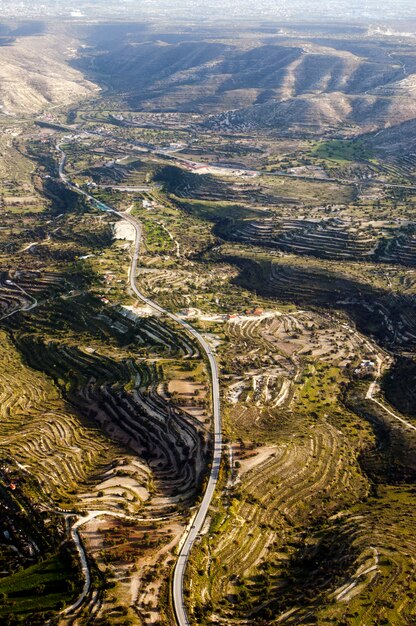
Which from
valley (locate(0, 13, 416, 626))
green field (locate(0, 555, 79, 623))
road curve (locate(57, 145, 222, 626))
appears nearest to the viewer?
green field (locate(0, 555, 79, 623))

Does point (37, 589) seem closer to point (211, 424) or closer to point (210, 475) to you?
point (210, 475)

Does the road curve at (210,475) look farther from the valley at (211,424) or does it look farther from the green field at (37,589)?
the green field at (37,589)

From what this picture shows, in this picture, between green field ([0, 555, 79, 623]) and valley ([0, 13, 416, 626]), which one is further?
valley ([0, 13, 416, 626])

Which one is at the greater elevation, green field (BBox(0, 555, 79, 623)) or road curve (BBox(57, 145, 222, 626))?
road curve (BBox(57, 145, 222, 626))

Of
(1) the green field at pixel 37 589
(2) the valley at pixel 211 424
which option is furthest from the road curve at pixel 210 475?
(1) the green field at pixel 37 589

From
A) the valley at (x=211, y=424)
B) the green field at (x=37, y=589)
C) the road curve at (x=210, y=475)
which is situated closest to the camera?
the green field at (x=37, y=589)

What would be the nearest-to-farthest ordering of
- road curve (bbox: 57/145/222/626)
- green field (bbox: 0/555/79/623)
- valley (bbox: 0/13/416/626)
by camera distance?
green field (bbox: 0/555/79/623) < road curve (bbox: 57/145/222/626) < valley (bbox: 0/13/416/626)

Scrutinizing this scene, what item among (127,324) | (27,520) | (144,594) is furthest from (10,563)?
(127,324)

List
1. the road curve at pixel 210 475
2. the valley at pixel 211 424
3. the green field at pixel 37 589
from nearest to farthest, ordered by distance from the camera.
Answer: the green field at pixel 37 589 < the road curve at pixel 210 475 < the valley at pixel 211 424

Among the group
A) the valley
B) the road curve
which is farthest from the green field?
the road curve

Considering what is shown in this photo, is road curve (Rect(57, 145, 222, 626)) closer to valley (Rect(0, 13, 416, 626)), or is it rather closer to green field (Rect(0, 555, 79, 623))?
valley (Rect(0, 13, 416, 626))

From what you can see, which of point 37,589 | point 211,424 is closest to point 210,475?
point 211,424
